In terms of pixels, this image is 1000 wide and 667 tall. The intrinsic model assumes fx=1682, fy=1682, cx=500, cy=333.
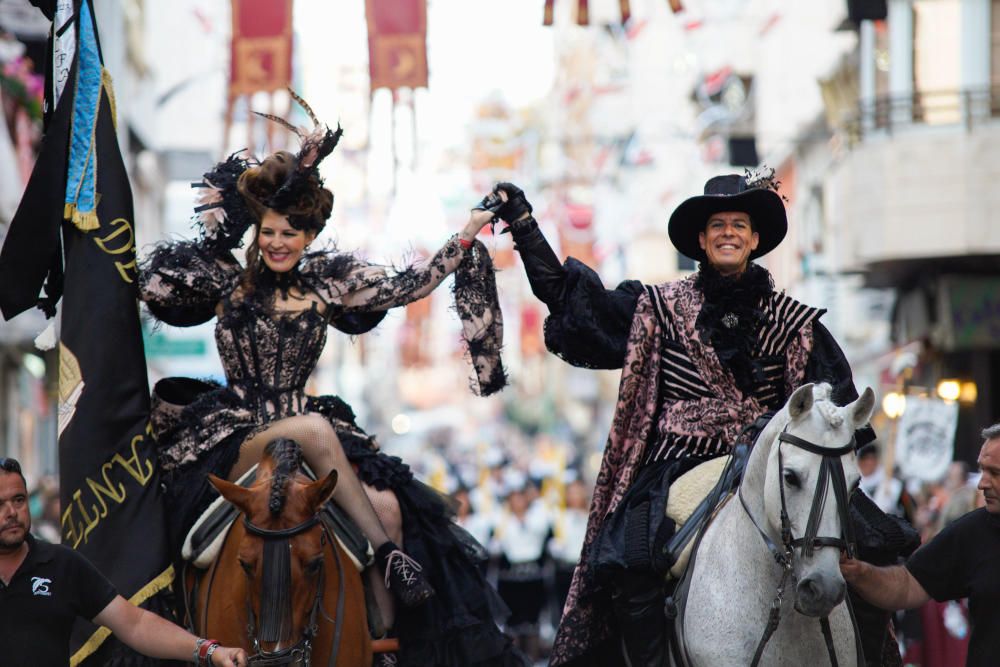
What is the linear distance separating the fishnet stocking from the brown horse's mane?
14 centimetres

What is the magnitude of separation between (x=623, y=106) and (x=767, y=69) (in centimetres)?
1848

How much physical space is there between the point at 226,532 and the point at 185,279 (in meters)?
1.36

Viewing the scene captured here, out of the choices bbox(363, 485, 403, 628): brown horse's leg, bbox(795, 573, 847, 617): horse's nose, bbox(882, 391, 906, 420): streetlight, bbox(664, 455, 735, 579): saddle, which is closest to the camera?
bbox(795, 573, 847, 617): horse's nose

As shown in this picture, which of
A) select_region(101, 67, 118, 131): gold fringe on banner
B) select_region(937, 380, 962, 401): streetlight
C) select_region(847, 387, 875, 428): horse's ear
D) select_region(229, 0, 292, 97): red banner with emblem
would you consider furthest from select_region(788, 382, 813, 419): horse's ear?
select_region(937, 380, 962, 401): streetlight

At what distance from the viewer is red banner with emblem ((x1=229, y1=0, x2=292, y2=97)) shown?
1514 centimetres

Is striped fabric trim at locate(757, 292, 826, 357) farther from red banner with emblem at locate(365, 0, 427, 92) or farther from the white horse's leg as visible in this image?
red banner with emblem at locate(365, 0, 427, 92)

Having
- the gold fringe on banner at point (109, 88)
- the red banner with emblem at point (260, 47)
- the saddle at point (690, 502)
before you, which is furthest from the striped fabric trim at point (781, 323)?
the red banner with emblem at point (260, 47)

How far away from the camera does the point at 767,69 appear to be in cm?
3775

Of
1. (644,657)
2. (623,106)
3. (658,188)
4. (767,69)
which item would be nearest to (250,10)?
(644,657)

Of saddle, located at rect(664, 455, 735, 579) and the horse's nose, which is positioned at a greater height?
saddle, located at rect(664, 455, 735, 579)

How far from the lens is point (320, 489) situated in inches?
259

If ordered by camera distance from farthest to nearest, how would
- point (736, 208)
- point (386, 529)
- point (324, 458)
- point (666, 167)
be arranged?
point (666, 167), point (736, 208), point (386, 529), point (324, 458)

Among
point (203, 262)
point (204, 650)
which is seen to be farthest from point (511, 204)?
point (204, 650)

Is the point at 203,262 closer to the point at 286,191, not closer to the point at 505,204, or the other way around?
the point at 286,191
